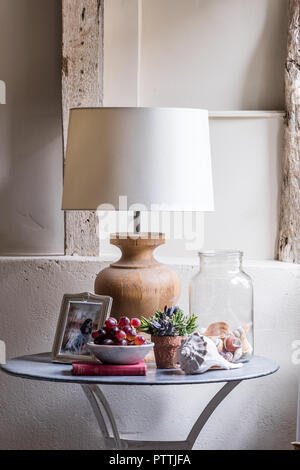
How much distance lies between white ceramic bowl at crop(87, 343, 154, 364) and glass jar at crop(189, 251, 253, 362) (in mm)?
260

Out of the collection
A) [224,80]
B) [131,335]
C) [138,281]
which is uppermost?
[224,80]

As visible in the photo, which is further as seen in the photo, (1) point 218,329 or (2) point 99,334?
(1) point 218,329

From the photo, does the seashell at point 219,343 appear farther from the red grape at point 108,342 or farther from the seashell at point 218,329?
the red grape at point 108,342

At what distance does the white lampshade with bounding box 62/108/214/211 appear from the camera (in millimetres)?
2156

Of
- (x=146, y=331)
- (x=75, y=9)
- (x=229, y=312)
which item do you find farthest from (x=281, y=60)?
(x=146, y=331)

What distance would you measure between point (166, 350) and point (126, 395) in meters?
0.61

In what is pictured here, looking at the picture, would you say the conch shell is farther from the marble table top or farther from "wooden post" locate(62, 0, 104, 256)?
"wooden post" locate(62, 0, 104, 256)

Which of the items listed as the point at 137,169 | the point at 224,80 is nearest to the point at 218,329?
the point at 137,169

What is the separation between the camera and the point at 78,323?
2180mm

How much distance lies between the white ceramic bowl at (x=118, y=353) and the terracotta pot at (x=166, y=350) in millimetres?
59

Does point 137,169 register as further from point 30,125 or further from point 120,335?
point 30,125
